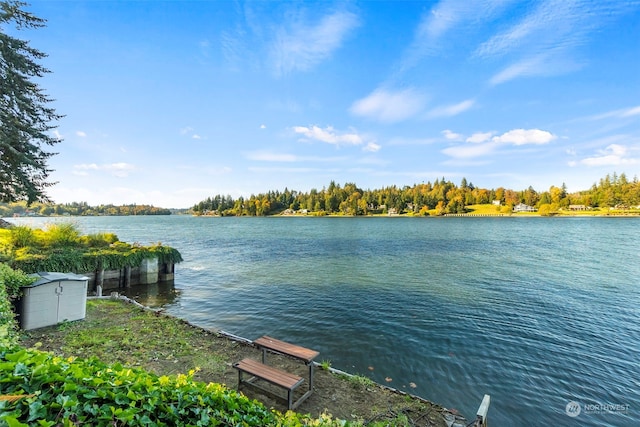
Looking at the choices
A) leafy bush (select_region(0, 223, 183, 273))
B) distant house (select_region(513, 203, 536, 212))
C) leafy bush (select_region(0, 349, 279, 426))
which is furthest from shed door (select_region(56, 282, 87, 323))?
distant house (select_region(513, 203, 536, 212))

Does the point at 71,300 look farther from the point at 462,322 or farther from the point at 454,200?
the point at 454,200

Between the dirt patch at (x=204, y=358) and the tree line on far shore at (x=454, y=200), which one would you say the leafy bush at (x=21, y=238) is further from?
the tree line on far shore at (x=454, y=200)

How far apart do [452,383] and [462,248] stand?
39922mm

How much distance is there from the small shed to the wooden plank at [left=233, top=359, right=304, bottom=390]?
8017 millimetres

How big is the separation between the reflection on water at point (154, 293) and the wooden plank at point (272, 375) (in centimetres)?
1399

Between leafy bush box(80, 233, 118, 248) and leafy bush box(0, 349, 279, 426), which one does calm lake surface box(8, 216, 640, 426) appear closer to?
leafy bush box(80, 233, 118, 248)

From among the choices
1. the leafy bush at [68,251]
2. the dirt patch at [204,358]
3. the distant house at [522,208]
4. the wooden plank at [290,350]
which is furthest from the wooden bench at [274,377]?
the distant house at [522,208]

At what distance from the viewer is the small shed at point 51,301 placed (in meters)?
10.0

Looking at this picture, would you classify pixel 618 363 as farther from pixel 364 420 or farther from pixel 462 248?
pixel 462 248

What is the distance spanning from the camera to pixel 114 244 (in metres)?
24.7

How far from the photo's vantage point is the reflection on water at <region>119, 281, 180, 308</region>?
19266mm

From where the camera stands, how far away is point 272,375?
7008mm

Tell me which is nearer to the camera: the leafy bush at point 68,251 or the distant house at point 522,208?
the leafy bush at point 68,251

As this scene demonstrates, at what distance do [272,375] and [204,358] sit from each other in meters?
3.21
